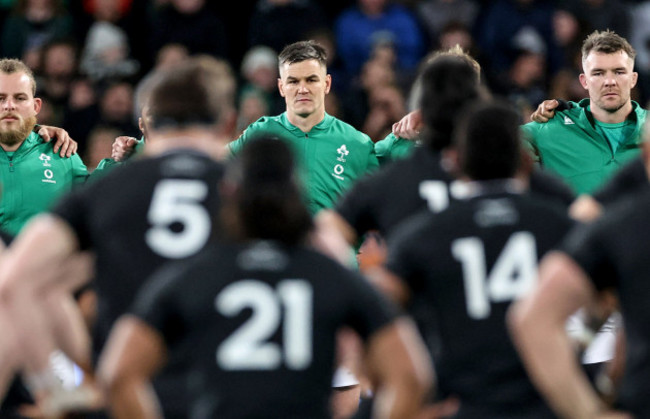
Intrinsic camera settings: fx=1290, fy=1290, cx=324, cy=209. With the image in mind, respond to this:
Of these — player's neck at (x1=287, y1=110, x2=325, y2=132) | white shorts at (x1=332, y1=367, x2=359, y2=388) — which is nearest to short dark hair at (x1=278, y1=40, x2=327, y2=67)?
player's neck at (x1=287, y1=110, x2=325, y2=132)

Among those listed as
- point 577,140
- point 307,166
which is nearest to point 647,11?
point 577,140

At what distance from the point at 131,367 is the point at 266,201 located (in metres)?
0.67

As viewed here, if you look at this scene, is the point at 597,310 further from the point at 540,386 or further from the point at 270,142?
the point at 270,142

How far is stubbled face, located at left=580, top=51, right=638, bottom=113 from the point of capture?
351 inches

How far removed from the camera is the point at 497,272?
4570 mm

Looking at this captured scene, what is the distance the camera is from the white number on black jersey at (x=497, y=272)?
14.9 ft

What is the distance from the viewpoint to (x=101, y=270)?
15.5 feet

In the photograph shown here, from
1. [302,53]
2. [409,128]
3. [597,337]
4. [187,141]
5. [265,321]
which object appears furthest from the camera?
[302,53]

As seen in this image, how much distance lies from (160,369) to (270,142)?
1.01 meters

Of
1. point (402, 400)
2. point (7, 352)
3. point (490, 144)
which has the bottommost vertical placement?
point (402, 400)

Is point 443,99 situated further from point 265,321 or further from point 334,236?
point 265,321

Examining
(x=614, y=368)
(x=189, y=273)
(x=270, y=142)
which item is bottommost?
(x=614, y=368)

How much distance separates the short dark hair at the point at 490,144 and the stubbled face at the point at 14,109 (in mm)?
5049

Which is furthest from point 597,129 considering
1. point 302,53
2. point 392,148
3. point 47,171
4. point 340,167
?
point 47,171
